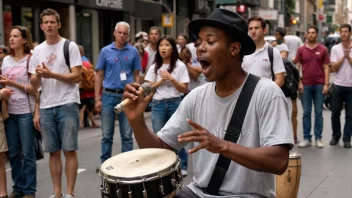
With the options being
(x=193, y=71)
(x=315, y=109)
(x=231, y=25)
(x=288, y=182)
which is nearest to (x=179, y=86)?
(x=193, y=71)

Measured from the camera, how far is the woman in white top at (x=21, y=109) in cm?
685

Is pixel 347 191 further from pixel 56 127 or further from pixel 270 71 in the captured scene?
pixel 56 127

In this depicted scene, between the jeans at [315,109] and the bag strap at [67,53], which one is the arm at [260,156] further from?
the jeans at [315,109]

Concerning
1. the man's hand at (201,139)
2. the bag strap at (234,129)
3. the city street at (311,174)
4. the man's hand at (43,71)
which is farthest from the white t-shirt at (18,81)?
the man's hand at (201,139)

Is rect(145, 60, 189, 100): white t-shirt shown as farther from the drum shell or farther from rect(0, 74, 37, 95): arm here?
the drum shell

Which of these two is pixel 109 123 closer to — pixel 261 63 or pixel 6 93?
pixel 6 93

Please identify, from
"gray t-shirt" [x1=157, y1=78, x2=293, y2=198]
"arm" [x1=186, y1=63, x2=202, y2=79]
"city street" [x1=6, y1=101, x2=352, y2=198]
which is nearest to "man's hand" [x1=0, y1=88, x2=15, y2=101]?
"city street" [x1=6, y1=101, x2=352, y2=198]

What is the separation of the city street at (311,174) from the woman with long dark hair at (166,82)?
86 centimetres

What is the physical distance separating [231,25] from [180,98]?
16.3ft

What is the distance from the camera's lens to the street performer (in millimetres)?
3234

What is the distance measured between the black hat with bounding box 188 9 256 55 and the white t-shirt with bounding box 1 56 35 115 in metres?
3.82

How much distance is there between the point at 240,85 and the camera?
349 cm

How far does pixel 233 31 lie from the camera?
3350 mm

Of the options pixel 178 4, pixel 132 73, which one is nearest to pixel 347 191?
pixel 132 73
